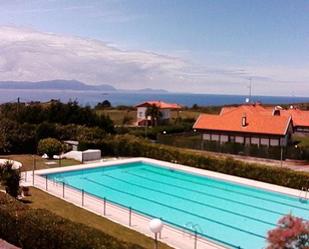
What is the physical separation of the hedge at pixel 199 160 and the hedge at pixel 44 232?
17826 mm

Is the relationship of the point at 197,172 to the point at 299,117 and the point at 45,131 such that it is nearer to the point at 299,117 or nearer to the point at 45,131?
the point at 45,131

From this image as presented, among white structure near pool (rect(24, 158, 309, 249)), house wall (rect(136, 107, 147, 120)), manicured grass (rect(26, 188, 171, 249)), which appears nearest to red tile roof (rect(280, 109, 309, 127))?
house wall (rect(136, 107, 147, 120))

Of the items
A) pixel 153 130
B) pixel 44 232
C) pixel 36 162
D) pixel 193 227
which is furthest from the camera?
pixel 153 130

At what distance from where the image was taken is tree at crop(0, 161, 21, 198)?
19.0 m

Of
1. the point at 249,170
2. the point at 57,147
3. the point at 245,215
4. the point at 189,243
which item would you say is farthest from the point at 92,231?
the point at 57,147

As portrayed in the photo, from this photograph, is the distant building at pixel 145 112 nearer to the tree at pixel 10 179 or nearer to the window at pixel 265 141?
the window at pixel 265 141

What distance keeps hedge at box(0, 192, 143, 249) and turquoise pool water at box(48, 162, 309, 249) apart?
280 inches

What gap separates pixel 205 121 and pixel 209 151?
4.53m

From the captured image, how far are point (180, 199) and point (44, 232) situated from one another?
537 inches

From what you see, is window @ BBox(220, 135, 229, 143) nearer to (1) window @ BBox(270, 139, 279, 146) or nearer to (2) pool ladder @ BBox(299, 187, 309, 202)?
(1) window @ BBox(270, 139, 279, 146)

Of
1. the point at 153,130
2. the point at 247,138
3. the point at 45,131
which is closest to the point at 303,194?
the point at 247,138

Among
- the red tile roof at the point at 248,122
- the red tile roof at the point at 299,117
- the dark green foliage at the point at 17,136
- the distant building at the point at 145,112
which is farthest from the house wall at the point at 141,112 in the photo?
the dark green foliage at the point at 17,136

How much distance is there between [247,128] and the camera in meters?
40.2

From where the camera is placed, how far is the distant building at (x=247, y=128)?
127ft
